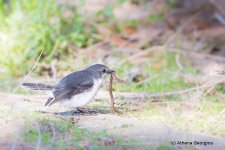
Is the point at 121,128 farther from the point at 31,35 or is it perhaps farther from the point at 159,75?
the point at 31,35

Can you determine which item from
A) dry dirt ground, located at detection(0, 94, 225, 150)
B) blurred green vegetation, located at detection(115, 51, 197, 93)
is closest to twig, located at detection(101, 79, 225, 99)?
blurred green vegetation, located at detection(115, 51, 197, 93)

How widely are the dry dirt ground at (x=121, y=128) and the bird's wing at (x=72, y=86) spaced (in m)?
0.22

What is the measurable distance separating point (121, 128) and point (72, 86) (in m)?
0.71

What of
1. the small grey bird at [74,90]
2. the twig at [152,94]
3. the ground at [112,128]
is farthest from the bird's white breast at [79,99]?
the twig at [152,94]

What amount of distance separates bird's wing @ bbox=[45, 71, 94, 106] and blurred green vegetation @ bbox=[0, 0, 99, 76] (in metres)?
2.55

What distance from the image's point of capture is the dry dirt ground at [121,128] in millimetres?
4340

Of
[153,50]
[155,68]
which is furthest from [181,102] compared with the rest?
[153,50]

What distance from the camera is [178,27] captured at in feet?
31.2

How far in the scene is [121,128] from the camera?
463 cm

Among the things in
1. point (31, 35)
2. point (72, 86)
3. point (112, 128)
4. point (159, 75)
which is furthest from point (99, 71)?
point (31, 35)

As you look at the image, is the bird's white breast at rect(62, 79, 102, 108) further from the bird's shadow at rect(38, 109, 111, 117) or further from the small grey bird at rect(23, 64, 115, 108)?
the bird's shadow at rect(38, 109, 111, 117)

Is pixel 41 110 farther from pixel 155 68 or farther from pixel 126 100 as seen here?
pixel 155 68

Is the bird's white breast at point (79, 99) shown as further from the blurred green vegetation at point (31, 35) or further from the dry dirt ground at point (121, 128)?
the blurred green vegetation at point (31, 35)

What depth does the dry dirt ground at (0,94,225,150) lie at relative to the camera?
434cm
